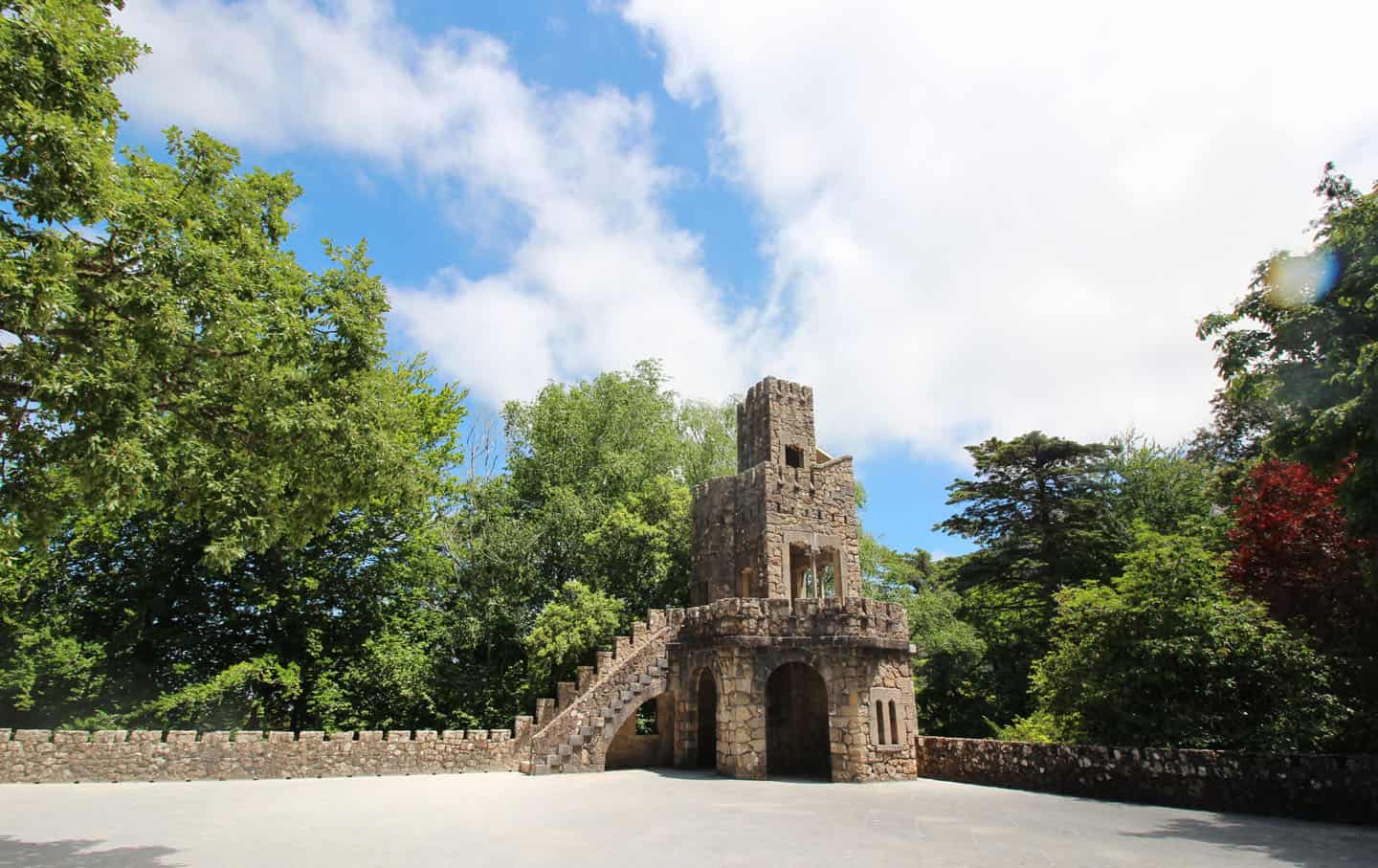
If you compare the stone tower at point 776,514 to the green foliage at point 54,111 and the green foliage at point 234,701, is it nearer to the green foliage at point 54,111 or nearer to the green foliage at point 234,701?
the green foliage at point 234,701

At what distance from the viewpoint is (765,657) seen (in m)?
19.2

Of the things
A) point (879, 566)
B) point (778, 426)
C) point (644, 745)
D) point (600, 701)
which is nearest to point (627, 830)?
point (600, 701)

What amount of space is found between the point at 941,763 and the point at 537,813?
10.8m

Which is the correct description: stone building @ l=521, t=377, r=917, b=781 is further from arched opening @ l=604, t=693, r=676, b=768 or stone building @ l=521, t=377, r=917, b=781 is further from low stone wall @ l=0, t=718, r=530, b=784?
low stone wall @ l=0, t=718, r=530, b=784

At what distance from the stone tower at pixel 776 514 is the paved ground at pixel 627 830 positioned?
28.4ft

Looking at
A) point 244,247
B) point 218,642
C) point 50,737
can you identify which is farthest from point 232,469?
point 218,642

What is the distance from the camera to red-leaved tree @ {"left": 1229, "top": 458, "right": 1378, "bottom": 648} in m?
13.9

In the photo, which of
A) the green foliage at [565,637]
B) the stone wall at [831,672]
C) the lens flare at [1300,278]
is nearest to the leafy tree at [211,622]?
the green foliage at [565,637]

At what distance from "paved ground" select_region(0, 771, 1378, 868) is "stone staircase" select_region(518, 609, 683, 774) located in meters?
3.97

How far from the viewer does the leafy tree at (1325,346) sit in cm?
1070

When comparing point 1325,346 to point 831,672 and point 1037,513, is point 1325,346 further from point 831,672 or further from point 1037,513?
point 1037,513

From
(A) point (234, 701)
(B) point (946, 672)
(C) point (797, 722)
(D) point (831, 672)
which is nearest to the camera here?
Answer: (D) point (831, 672)

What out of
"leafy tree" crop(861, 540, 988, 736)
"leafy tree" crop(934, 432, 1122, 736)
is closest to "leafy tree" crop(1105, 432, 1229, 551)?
"leafy tree" crop(934, 432, 1122, 736)

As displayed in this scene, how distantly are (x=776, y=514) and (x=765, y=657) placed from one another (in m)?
5.87
